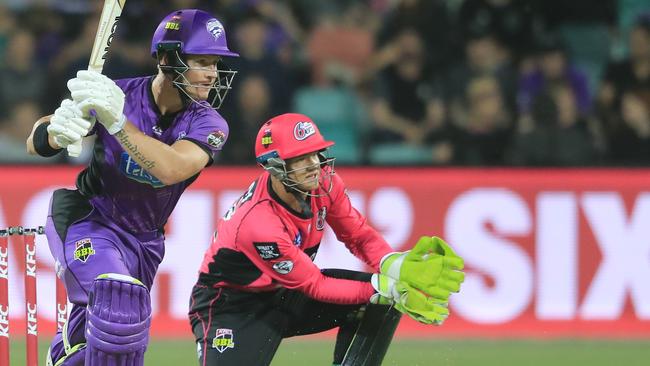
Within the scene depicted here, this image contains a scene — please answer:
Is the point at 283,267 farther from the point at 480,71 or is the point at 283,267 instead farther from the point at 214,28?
the point at 480,71

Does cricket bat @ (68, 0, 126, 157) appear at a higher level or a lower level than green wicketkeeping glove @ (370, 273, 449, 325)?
higher

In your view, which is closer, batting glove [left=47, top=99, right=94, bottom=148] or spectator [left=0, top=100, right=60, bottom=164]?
batting glove [left=47, top=99, right=94, bottom=148]

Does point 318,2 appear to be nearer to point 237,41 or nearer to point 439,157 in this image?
A: point 237,41

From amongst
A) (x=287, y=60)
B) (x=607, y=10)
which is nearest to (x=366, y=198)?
(x=287, y=60)

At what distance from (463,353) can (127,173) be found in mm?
3444

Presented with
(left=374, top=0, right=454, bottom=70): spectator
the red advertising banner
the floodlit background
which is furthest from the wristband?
(left=374, top=0, right=454, bottom=70): spectator

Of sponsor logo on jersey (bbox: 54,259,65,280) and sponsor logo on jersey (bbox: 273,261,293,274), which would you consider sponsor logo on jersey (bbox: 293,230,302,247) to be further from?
sponsor logo on jersey (bbox: 54,259,65,280)

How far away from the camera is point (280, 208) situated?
6039mm

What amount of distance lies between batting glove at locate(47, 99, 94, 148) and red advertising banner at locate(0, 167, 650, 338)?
377 cm

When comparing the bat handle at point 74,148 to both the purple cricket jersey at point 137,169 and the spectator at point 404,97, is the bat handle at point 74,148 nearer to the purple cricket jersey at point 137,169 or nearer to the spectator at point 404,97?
the purple cricket jersey at point 137,169

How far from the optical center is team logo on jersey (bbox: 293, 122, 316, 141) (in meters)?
5.94

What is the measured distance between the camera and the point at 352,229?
251 inches

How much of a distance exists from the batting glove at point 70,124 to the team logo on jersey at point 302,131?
41.9 inches

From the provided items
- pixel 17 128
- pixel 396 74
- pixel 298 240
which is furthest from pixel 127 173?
pixel 396 74
